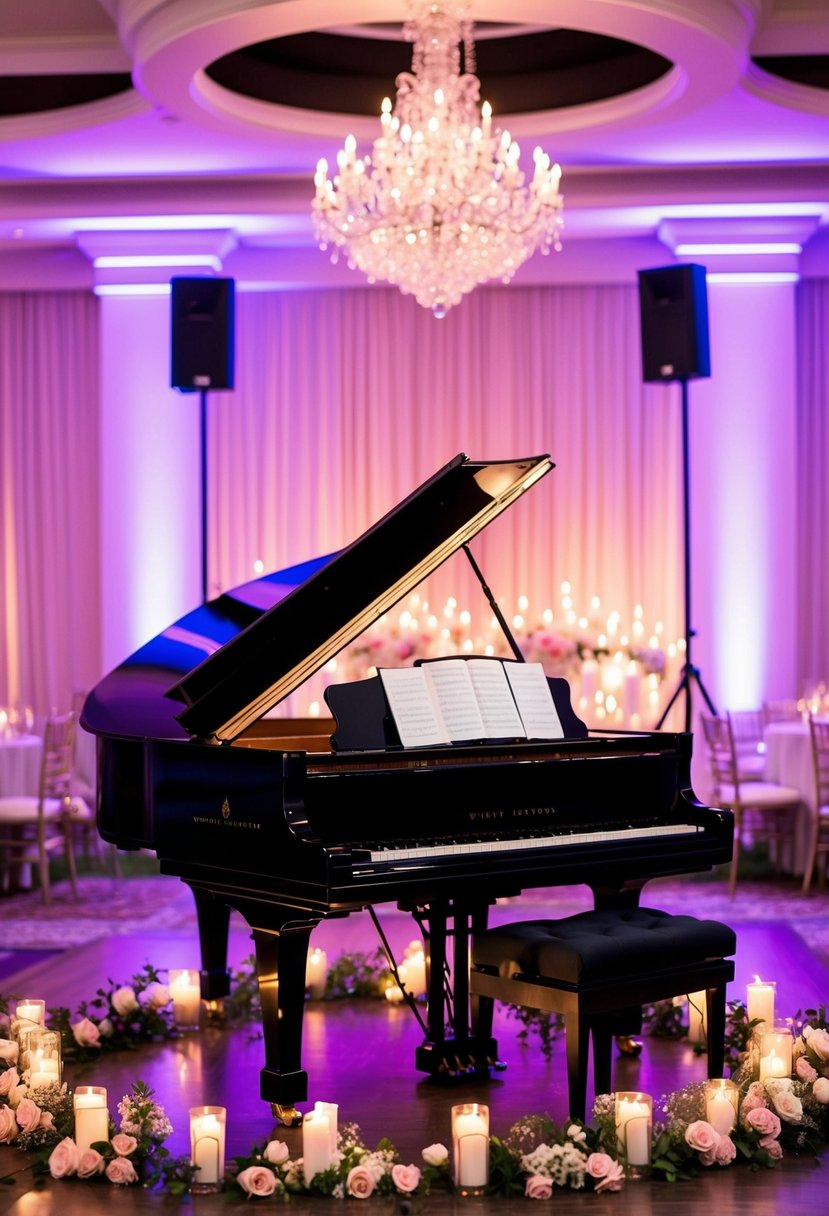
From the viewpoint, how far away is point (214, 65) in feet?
25.2

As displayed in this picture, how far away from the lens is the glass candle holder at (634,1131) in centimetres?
363

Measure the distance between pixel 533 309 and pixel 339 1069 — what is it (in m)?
6.71

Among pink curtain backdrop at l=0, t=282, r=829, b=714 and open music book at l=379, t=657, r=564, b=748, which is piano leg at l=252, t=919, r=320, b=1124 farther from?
pink curtain backdrop at l=0, t=282, r=829, b=714

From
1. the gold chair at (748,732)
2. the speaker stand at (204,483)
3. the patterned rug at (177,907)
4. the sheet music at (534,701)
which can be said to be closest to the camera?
the sheet music at (534,701)

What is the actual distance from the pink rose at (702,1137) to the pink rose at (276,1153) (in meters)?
0.95

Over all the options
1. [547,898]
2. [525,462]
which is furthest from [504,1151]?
[547,898]

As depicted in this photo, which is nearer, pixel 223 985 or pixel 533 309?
pixel 223 985

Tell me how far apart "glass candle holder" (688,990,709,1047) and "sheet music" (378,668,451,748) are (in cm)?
109

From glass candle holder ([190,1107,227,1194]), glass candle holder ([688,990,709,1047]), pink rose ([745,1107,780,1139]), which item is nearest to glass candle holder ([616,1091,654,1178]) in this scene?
pink rose ([745,1107,780,1139])

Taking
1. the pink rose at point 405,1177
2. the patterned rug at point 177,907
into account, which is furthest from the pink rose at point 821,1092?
the patterned rug at point 177,907

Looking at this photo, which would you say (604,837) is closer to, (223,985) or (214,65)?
(223,985)

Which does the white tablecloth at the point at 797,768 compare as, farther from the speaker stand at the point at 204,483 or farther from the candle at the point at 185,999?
the candle at the point at 185,999

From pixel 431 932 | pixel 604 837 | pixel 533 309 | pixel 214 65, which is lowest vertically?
pixel 431 932

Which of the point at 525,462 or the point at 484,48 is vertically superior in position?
the point at 484,48
